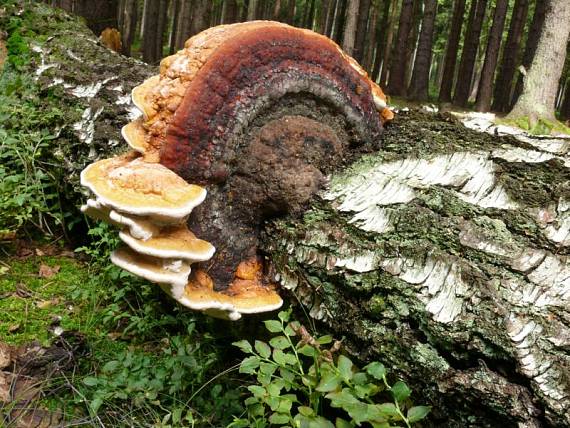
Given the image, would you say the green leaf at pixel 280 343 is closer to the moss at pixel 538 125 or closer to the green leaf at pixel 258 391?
the green leaf at pixel 258 391

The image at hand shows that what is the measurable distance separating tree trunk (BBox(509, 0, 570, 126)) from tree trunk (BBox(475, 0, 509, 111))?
9.13 meters

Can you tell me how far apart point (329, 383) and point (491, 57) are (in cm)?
1650

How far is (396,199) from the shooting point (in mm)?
2287

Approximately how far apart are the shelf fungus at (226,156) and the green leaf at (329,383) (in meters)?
0.46

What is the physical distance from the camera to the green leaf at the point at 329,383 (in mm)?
1856

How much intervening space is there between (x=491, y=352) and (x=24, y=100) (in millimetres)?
4486

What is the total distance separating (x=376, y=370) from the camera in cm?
187

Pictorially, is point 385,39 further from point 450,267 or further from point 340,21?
point 450,267

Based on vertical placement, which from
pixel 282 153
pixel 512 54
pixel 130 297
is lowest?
pixel 130 297

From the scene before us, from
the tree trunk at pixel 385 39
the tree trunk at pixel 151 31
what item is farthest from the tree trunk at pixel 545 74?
the tree trunk at pixel 385 39

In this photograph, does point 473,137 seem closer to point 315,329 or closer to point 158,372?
point 315,329

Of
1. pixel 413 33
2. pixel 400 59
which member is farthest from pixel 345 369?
pixel 413 33

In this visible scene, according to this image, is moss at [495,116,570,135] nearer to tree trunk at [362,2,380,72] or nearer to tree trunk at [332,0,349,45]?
tree trunk at [332,0,349,45]

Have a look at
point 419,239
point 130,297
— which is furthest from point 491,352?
point 130,297
